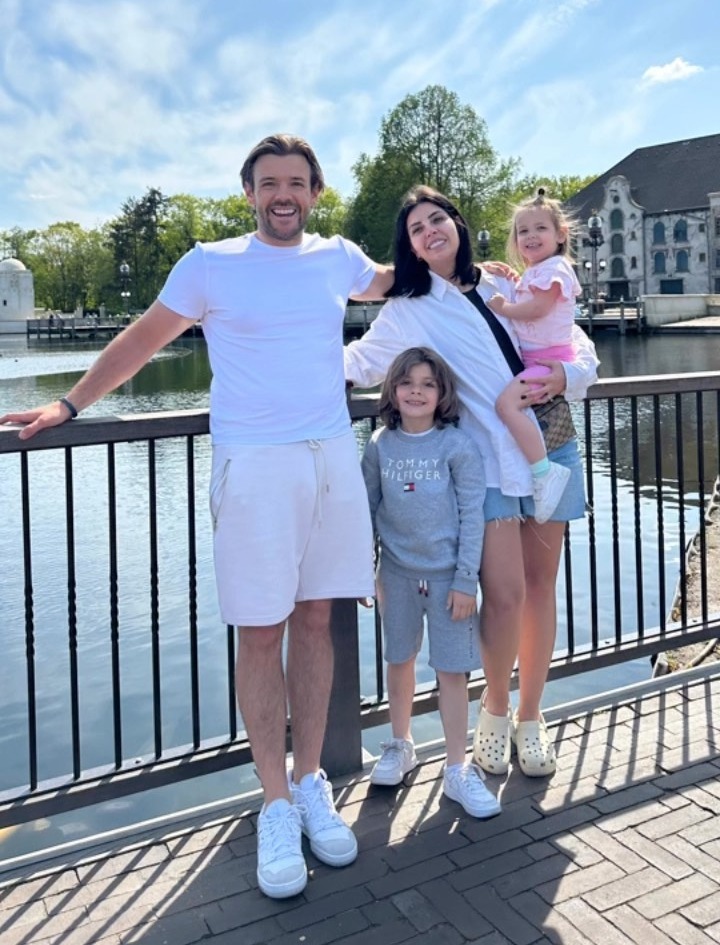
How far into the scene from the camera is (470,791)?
9.92ft

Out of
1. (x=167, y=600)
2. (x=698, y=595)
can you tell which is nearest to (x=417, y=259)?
(x=698, y=595)

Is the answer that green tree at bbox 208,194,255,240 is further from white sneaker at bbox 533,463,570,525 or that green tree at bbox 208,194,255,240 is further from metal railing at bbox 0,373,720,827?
white sneaker at bbox 533,463,570,525

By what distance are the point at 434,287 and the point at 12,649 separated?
5689 millimetres

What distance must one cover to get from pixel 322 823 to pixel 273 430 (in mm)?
1183

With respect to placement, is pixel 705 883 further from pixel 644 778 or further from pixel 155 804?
pixel 155 804

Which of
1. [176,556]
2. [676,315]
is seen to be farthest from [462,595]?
[676,315]

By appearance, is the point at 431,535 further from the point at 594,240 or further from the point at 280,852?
the point at 594,240

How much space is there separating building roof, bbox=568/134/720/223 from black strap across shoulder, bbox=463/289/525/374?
72524 millimetres

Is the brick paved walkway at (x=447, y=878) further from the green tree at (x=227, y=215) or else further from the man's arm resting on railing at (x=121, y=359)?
the green tree at (x=227, y=215)

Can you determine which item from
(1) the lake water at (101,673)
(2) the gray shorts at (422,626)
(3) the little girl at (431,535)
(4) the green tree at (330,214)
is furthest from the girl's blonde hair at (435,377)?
(4) the green tree at (330,214)

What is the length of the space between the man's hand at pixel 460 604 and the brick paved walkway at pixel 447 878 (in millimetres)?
632

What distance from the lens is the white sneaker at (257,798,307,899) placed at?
2.59 m

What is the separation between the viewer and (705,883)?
8.48 ft

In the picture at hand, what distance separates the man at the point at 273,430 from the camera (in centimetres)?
263
